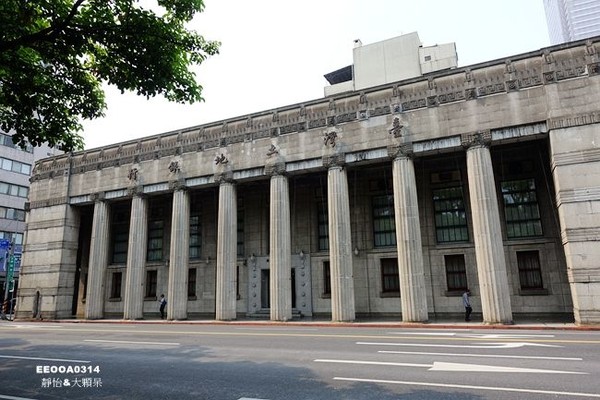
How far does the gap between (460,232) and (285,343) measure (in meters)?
15.3

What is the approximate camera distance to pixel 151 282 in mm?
31844

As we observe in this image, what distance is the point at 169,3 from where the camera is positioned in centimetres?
945

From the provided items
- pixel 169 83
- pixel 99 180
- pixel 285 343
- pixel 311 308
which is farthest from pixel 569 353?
pixel 99 180

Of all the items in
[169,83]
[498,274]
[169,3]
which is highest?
[169,3]

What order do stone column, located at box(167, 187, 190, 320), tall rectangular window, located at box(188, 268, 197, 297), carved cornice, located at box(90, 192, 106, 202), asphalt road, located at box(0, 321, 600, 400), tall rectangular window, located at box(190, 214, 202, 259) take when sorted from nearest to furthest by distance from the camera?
asphalt road, located at box(0, 321, 600, 400) < stone column, located at box(167, 187, 190, 320) < tall rectangular window, located at box(188, 268, 197, 297) < carved cornice, located at box(90, 192, 106, 202) < tall rectangular window, located at box(190, 214, 202, 259)

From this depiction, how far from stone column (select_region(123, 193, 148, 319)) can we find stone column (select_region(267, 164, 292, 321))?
10.2 meters

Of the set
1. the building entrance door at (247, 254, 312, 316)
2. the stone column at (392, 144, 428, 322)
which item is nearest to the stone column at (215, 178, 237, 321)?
the building entrance door at (247, 254, 312, 316)

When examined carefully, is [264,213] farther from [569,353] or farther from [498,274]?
[569,353]

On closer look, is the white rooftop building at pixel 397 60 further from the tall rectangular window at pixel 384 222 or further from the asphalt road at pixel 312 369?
the asphalt road at pixel 312 369

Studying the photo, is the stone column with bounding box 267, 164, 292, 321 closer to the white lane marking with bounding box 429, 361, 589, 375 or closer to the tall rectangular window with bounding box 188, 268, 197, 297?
the tall rectangular window with bounding box 188, 268, 197, 297

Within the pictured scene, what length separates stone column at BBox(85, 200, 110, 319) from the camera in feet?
96.2

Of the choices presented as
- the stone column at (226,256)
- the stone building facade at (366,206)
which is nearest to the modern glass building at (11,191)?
the stone building facade at (366,206)

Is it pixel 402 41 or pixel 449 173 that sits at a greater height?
pixel 402 41

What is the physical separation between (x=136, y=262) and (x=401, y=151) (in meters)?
19.4
